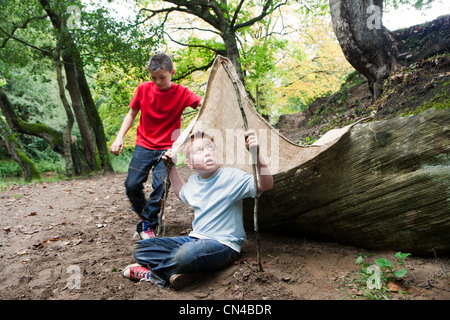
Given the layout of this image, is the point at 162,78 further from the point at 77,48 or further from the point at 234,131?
the point at 77,48

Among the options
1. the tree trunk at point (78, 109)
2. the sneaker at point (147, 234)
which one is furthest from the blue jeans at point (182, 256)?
the tree trunk at point (78, 109)

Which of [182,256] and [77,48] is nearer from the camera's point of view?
[182,256]

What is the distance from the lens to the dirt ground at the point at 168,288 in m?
1.62

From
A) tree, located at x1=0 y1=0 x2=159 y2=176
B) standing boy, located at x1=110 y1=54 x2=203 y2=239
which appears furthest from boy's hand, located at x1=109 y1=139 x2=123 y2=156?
tree, located at x1=0 y1=0 x2=159 y2=176

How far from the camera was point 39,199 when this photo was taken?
15.8ft

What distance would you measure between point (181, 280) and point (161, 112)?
65.5 inches

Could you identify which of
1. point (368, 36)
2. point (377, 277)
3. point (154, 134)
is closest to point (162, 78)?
point (154, 134)

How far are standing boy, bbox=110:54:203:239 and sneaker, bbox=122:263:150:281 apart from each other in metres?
0.70

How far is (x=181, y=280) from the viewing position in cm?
186

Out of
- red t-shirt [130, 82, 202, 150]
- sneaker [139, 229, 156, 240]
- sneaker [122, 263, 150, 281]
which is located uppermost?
red t-shirt [130, 82, 202, 150]

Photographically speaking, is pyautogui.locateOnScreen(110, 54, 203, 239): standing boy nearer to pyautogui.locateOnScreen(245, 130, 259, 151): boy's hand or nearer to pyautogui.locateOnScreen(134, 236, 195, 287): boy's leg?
pyautogui.locateOnScreen(134, 236, 195, 287): boy's leg

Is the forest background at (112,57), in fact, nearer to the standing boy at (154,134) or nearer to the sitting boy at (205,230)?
the standing boy at (154,134)

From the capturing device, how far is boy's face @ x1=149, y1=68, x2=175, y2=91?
2680 millimetres
